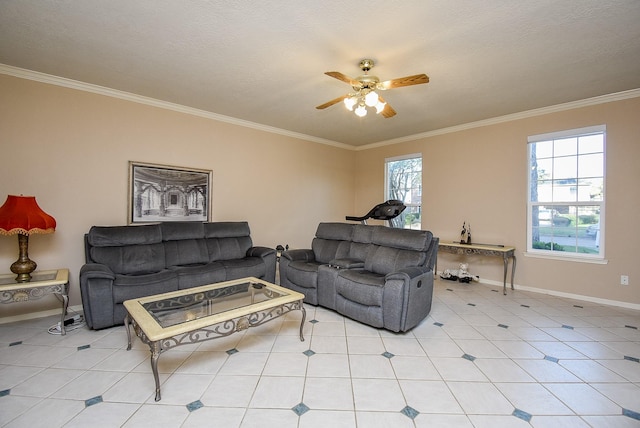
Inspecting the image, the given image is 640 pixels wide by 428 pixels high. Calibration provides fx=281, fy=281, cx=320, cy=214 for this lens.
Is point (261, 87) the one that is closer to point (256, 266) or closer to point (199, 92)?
point (199, 92)

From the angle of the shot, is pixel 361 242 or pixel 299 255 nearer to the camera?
pixel 361 242

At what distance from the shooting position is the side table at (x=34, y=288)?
2521 millimetres

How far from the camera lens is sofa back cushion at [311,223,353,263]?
3.96 m

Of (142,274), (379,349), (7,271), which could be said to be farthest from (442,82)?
(7,271)

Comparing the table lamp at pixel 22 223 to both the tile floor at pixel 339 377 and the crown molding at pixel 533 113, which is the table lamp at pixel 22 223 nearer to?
the tile floor at pixel 339 377

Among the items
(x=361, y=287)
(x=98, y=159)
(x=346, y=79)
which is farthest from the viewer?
(x=98, y=159)

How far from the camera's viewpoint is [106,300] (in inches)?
109

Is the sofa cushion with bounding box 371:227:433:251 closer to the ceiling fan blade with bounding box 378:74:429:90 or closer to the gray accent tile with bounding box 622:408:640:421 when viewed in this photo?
the ceiling fan blade with bounding box 378:74:429:90

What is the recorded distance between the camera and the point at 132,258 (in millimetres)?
3336

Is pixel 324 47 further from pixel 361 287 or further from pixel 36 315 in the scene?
pixel 36 315

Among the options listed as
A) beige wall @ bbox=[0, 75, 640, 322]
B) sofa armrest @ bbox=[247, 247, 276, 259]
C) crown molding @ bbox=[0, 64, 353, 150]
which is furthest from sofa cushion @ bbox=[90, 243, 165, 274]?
crown molding @ bbox=[0, 64, 353, 150]

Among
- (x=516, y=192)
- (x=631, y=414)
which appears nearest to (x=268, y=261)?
(x=631, y=414)

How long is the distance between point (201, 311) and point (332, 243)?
7.13 ft

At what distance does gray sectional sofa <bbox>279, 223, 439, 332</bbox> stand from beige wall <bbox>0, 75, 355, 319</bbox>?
148 cm
